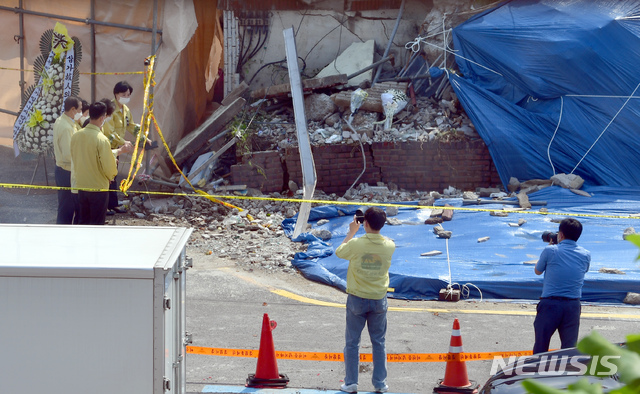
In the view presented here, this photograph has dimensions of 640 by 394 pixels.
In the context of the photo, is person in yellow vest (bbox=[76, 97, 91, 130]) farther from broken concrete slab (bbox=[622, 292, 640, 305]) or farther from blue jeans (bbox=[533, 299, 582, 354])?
broken concrete slab (bbox=[622, 292, 640, 305])

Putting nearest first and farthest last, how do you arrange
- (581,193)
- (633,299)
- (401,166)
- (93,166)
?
1. (633,299)
2. (93,166)
3. (581,193)
4. (401,166)

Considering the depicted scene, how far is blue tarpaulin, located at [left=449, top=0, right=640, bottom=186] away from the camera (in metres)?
10.1

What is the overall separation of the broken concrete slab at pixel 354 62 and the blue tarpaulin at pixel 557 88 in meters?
1.64

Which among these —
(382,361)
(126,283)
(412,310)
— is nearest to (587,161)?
(412,310)

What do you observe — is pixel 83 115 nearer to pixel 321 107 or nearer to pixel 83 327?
pixel 321 107

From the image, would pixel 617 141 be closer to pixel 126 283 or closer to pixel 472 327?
pixel 472 327

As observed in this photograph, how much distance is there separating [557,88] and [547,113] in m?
0.41

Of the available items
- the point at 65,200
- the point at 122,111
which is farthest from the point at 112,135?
the point at 65,200

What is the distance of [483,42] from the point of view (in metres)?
11.1

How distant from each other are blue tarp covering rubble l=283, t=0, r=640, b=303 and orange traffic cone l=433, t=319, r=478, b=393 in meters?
3.09

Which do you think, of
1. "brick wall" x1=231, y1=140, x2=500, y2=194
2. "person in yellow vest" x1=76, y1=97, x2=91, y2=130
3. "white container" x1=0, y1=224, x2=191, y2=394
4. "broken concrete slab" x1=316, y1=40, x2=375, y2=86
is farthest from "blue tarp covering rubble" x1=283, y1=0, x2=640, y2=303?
"white container" x1=0, y1=224, x2=191, y2=394

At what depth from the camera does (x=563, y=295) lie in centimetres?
464

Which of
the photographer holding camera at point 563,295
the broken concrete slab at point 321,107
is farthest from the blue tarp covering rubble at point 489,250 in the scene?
the broken concrete slab at point 321,107

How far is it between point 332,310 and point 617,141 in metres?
6.06
